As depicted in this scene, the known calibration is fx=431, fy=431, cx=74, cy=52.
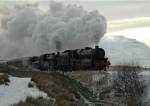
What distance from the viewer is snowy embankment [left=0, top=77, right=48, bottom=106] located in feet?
111

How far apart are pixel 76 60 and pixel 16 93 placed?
1539 inches

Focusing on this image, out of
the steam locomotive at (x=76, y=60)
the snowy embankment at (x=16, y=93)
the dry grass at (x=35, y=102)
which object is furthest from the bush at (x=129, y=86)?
the dry grass at (x=35, y=102)

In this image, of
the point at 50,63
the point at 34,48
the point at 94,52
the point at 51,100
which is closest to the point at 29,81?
the point at 51,100

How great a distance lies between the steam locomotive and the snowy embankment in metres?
31.9

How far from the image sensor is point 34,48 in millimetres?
124000

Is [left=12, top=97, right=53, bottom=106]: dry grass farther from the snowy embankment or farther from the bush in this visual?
the bush

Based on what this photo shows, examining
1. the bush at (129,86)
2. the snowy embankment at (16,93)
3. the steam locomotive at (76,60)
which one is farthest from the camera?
the steam locomotive at (76,60)

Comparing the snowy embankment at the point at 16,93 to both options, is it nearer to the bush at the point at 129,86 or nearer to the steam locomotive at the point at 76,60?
the bush at the point at 129,86

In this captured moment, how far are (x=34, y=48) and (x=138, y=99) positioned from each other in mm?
74579

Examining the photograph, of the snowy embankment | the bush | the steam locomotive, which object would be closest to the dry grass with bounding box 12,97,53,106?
the snowy embankment

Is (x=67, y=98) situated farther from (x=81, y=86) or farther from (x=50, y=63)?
(x=50, y=63)

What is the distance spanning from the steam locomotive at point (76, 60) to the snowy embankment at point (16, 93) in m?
31.9

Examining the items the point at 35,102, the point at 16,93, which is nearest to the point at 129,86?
the point at 16,93

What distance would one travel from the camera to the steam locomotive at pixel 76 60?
72.1m
